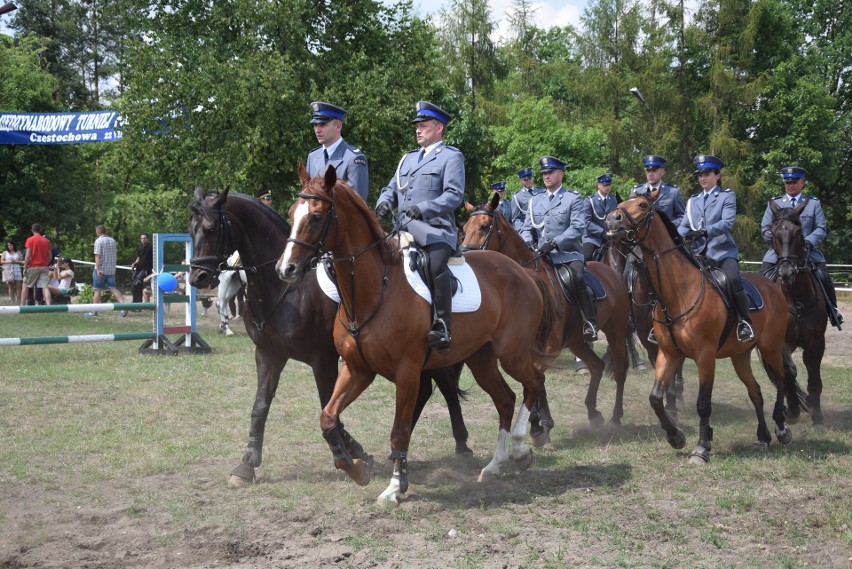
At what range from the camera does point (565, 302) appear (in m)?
10.4

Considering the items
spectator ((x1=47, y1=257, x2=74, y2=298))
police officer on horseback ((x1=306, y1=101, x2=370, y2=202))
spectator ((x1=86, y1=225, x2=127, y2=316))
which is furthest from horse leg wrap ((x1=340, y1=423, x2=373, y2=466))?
spectator ((x1=47, y1=257, x2=74, y2=298))

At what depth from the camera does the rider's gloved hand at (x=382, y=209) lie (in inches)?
299

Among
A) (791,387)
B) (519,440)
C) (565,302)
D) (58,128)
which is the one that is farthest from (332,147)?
(58,128)

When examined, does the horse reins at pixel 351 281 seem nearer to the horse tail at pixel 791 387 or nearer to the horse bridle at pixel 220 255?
the horse bridle at pixel 220 255

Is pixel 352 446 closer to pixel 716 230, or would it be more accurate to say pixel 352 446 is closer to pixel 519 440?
pixel 519 440

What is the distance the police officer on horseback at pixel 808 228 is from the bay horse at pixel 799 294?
0.11 metres

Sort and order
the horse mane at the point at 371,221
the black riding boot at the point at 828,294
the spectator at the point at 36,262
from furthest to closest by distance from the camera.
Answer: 1. the spectator at the point at 36,262
2. the black riding boot at the point at 828,294
3. the horse mane at the point at 371,221

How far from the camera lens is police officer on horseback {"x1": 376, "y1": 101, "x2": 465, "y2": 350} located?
706cm

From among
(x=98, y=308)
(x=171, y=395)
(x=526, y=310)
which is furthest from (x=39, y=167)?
(x=526, y=310)

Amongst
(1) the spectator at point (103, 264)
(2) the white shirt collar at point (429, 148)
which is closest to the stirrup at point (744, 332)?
(2) the white shirt collar at point (429, 148)

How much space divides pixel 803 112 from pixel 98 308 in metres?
34.5

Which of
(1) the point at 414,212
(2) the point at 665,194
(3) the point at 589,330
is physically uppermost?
(2) the point at 665,194

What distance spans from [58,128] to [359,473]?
27.5 metres

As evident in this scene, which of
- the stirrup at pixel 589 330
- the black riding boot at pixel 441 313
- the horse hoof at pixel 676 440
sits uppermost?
the black riding boot at pixel 441 313
